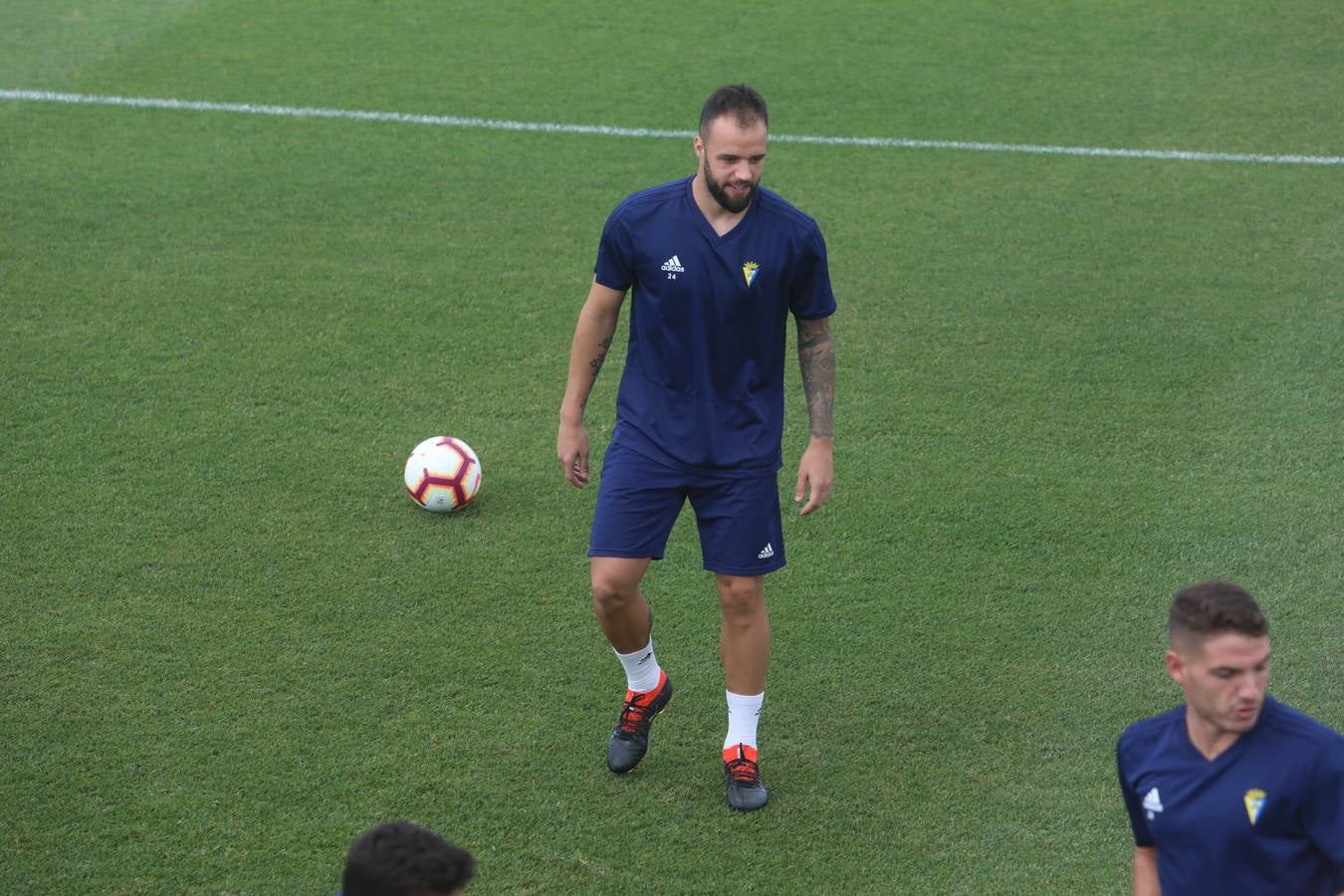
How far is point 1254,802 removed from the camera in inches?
119

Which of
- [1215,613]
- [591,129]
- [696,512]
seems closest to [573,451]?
[696,512]

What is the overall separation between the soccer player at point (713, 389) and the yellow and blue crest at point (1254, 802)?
6.60 feet

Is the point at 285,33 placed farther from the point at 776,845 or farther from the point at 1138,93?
the point at 776,845

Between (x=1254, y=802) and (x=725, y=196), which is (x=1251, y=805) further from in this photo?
(x=725, y=196)

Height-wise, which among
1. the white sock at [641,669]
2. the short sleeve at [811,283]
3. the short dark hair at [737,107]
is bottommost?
the white sock at [641,669]

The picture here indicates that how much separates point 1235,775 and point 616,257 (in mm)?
2450

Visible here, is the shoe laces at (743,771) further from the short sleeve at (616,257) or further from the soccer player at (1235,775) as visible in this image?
the soccer player at (1235,775)

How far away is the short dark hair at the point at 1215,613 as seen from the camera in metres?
3.00

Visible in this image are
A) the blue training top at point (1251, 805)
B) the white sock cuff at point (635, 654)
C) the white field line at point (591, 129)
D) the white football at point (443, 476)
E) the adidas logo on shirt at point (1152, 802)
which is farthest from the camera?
the white field line at point (591, 129)

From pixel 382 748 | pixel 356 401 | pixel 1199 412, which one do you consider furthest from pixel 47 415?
pixel 1199 412

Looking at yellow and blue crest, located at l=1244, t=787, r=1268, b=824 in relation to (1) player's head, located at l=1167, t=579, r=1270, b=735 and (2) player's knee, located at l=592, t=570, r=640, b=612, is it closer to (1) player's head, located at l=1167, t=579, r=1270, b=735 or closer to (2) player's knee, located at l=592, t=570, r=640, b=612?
(1) player's head, located at l=1167, t=579, r=1270, b=735

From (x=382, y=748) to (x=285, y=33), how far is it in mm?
10129

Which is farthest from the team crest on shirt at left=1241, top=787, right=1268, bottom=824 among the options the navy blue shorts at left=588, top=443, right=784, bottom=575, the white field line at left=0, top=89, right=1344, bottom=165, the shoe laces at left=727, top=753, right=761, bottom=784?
the white field line at left=0, top=89, right=1344, bottom=165

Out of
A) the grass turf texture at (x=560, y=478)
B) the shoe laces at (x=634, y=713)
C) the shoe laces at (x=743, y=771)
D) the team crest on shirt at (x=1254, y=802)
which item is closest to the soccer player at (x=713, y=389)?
the shoe laces at (x=743, y=771)
